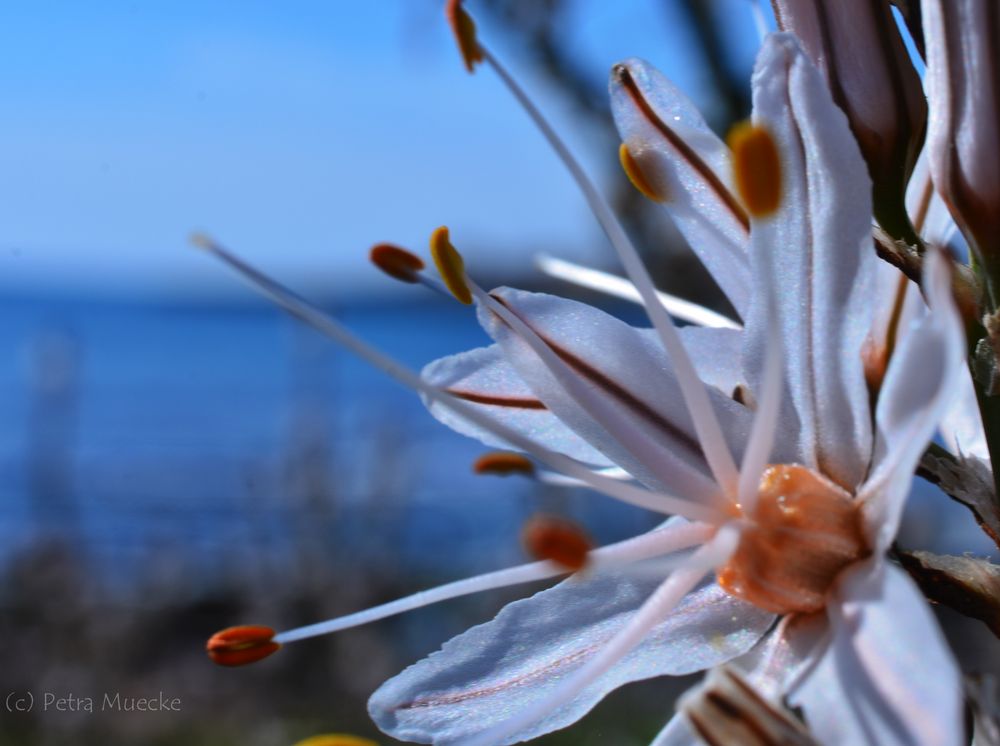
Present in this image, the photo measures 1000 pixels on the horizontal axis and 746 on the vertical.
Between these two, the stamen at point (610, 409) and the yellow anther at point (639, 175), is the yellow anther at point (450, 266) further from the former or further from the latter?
the yellow anther at point (639, 175)

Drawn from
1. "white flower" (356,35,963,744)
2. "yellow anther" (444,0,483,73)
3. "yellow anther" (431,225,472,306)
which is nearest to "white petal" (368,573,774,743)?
"white flower" (356,35,963,744)

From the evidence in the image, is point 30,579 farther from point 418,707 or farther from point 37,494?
point 418,707

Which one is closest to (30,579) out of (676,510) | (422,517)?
(422,517)

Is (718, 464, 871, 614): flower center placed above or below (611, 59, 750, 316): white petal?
below

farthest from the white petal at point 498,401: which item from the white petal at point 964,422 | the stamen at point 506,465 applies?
the white petal at point 964,422

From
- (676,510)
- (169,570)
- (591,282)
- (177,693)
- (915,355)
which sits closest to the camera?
(915,355)

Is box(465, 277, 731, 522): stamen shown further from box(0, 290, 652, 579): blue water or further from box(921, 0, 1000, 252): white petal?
box(0, 290, 652, 579): blue water

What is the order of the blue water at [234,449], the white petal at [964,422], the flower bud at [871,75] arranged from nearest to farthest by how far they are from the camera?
the flower bud at [871,75]
the white petal at [964,422]
the blue water at [234,449]
